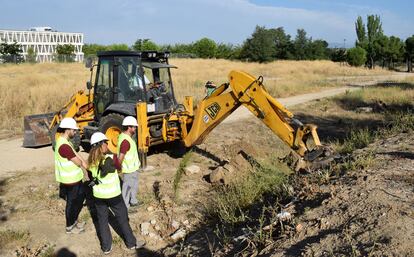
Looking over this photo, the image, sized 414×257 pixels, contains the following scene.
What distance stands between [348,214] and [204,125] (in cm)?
441

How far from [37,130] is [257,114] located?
22.1 feet

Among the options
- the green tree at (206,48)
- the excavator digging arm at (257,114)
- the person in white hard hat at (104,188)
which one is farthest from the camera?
the green tree at (206,48)

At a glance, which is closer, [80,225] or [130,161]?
[80,225]

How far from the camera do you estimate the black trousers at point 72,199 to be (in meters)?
6.47

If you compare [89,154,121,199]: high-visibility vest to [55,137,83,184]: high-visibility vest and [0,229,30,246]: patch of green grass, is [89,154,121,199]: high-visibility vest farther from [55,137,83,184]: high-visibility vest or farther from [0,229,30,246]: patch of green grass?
[0,229,30,246]: patch of green grass

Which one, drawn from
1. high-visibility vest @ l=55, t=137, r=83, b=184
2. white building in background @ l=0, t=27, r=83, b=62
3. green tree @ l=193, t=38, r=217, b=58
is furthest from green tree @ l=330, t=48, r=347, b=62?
high-visibility vest @ l=55, t=137, r=83, b=184

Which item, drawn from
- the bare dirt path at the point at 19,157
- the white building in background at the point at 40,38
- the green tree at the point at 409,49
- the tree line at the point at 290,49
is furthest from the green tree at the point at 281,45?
the bare dirt path at the point at 19,157

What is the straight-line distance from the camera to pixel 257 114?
313 inches

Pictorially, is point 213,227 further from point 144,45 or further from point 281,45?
point 281,45

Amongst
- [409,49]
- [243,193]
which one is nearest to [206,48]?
[409,49]

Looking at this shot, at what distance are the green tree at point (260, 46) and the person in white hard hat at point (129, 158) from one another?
56.0 metres

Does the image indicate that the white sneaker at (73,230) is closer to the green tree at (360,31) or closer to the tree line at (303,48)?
the tree line at (303,48)

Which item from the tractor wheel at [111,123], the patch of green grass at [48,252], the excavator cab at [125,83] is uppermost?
the excavator cab at [125,83]

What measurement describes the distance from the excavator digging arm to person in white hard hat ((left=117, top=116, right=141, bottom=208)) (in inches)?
83.4
